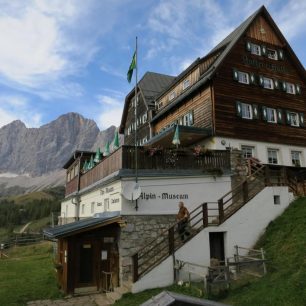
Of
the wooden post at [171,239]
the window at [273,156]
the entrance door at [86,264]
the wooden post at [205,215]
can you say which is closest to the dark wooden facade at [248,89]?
the window at [273,156]

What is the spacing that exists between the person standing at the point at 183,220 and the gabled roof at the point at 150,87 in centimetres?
2027

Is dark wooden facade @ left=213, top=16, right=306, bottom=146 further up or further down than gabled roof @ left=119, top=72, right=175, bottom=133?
further down

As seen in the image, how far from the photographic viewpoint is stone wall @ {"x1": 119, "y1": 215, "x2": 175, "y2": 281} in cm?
1500

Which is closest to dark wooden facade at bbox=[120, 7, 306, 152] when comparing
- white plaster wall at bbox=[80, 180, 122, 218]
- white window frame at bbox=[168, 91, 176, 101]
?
white window frame at bbox=[168, 91, 176, 101]

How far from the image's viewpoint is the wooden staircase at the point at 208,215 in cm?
1439

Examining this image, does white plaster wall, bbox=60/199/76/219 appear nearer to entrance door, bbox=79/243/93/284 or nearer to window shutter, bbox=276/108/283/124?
entrance door, bbox=79/243/93/284

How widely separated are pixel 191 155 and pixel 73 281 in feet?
26.7

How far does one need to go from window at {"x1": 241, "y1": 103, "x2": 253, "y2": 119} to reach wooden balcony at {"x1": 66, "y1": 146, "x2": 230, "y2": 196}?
20.4 feet

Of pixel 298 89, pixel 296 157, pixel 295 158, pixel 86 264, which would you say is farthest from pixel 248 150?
pixel 86 264

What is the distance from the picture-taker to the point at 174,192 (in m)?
16.6

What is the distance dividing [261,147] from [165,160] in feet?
31.5

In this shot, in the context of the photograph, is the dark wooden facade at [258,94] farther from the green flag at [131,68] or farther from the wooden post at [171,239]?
the wooden post at [171,239]

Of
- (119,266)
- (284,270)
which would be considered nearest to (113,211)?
(119,266)

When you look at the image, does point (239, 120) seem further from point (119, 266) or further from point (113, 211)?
point (119, 266)
